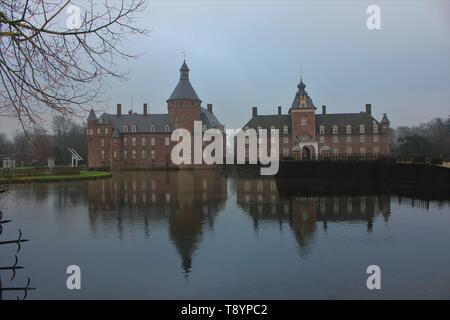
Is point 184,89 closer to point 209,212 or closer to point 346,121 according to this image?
point 346,121

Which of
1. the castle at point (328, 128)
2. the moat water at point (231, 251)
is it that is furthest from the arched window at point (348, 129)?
the moat water at point (231, 251)

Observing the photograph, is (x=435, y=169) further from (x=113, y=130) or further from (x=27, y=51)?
(x=113, y=130)

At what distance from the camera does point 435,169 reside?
91.4 feet

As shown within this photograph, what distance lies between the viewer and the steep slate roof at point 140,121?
219 feet

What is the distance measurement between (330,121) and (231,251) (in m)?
54.7

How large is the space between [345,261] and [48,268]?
20.2 feet

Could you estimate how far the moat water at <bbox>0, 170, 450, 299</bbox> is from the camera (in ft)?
22.3

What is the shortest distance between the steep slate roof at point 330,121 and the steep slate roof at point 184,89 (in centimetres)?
1052

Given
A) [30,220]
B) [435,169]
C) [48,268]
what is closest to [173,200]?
[30,220]

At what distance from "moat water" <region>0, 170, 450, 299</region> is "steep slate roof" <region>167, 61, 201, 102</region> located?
48280 millimetres

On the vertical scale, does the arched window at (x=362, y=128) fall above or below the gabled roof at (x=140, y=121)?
below

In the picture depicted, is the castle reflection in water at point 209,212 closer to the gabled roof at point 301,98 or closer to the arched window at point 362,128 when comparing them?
the gabled roof at point 301,98

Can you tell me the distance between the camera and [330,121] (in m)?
60.9

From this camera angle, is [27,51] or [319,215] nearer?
[27,51]
